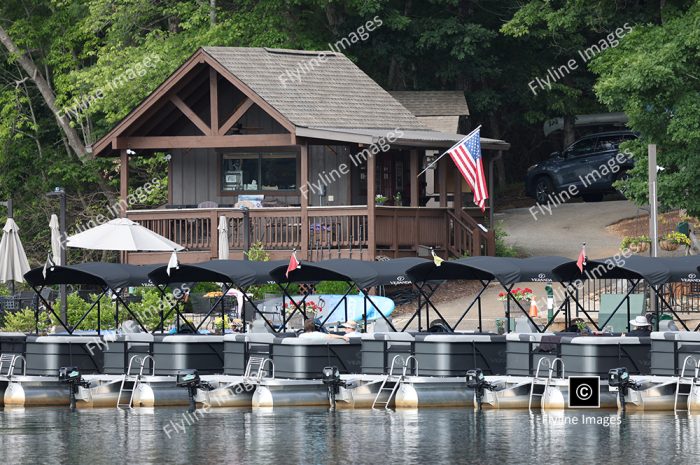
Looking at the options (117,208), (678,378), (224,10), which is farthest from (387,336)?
(224,10)

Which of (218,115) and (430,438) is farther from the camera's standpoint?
(218,115)

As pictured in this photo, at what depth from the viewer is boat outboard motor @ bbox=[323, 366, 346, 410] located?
26781 millimetres

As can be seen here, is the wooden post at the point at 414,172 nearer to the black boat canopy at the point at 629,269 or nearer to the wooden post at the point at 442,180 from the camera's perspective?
the wooden post at the point at 442,180

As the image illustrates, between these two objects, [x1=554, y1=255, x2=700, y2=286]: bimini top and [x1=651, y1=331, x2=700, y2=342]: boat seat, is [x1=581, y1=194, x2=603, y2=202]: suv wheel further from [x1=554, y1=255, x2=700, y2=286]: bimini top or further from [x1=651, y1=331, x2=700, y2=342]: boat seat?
[x1=651, y1=331, x2=700, y2=342]: boat seat

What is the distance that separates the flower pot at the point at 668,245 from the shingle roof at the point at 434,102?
8.71 metres

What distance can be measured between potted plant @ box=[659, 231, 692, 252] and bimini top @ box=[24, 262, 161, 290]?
13.9 m

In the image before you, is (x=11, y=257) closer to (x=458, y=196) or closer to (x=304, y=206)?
(x=304, y=206)

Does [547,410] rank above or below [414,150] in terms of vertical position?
below

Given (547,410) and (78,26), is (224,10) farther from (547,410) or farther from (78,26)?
(547,410)

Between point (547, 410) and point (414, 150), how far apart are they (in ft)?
50.8

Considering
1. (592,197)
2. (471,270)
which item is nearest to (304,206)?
(471,270)

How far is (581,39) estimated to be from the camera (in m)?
49.7

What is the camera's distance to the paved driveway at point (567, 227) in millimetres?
43719

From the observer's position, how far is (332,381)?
2677cm
